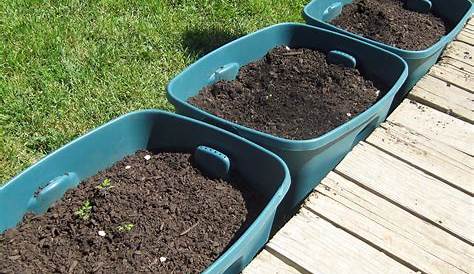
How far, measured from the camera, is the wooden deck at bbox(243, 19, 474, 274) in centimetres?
155

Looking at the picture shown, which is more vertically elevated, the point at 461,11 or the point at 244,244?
the point at 461,11

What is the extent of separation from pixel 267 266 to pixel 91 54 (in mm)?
1432

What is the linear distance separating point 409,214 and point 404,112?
1.61 ft

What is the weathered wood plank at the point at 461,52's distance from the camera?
2.47 metres

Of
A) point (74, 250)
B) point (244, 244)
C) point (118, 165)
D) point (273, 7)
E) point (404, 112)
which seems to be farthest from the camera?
point (273, 7)

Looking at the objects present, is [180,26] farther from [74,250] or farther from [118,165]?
[74,250]

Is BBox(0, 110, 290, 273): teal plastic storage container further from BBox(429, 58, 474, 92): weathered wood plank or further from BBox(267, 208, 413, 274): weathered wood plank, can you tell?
BBox(429, 58, 474, 92): weathered wood plank

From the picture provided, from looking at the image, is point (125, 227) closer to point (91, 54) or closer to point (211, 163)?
point (211, 163)

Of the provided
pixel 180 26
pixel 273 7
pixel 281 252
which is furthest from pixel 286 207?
pixel 273 7

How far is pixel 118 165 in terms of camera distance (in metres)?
1.70

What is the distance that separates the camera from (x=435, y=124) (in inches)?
81.5

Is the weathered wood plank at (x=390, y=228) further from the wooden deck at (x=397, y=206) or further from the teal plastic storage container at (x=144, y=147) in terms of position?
the teal plastic storage container at (x=144, y=147)

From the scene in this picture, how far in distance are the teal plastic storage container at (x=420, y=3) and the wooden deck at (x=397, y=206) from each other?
115mm

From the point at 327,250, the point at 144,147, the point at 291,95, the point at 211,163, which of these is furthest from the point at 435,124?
the point at 144,147
